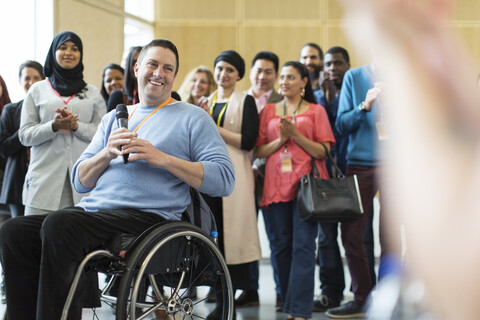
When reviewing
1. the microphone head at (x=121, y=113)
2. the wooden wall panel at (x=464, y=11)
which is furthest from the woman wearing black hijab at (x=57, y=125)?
the wooden wall panel at (x=464, y=11)

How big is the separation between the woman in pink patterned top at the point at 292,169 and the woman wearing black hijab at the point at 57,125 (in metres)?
1.00

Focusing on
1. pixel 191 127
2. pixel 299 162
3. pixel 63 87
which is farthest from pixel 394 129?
pixel 63 87

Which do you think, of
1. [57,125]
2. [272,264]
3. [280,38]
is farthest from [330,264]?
[280,38]

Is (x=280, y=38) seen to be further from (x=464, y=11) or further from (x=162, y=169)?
(x=464, y=11)

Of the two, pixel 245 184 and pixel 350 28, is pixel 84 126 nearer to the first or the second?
pixel 245 184

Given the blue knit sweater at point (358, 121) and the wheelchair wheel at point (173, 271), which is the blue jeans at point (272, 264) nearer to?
the blue knit sweater at point (358, 121)

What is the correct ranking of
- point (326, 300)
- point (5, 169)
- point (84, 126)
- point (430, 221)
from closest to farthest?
1. point (430, 221)
2. point (84, 126)
3. point (326, 300)
4. point (5, 169)

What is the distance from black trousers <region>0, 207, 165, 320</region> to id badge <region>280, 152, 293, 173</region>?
1.24 meters

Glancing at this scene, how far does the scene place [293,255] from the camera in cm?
309

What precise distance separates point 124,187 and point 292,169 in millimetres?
1265

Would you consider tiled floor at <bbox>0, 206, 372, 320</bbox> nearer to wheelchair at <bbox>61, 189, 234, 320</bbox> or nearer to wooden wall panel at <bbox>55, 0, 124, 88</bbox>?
wheelchair at <bbox>61, 189, 234, 320</bbox>

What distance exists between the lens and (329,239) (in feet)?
11.6

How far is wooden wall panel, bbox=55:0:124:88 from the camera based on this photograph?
6379mm

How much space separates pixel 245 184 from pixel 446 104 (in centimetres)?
272
